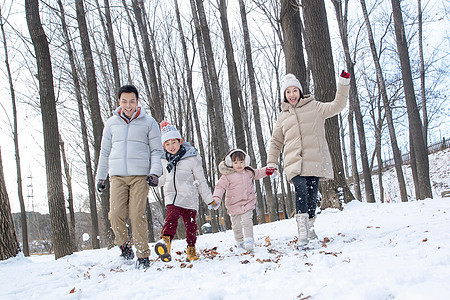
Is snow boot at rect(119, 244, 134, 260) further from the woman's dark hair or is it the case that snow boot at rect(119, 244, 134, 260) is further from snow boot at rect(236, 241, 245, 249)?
the woman's dark hair

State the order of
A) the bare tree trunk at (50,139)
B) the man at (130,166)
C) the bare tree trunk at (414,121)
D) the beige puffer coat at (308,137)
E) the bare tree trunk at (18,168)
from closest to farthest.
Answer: the man at (130,166), the beige puffer coat at (308,137), the bare tree trunk at (50,139), the bare tree trunk at (414,121), the bare tree trunk at (18,168)

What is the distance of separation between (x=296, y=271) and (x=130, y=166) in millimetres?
2098

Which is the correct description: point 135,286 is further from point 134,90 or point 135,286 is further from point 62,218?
point 62,218

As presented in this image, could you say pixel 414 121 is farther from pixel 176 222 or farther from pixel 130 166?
pixel 130 166

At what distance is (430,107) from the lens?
19.0 m

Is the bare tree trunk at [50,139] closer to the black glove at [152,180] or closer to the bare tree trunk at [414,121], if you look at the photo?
the black glove at [152,180]

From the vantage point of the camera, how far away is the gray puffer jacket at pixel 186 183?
12.1ft

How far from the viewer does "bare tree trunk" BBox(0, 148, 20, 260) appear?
443 cm

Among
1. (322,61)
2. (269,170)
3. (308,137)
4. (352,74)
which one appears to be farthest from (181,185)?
(352,74)

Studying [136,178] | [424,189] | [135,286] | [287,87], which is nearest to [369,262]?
[135,286]

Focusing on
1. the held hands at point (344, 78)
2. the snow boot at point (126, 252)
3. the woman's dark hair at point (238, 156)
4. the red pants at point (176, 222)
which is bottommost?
the snow boot at point (126, 252)

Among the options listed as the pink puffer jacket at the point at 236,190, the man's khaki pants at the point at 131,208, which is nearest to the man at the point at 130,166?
the man's khaki pants at the point at 131,208

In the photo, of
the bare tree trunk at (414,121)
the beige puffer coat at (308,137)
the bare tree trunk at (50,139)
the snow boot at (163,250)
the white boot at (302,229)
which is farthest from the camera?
the bare tree trunk at (414,121)

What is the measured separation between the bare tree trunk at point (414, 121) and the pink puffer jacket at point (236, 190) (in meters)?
8.22
